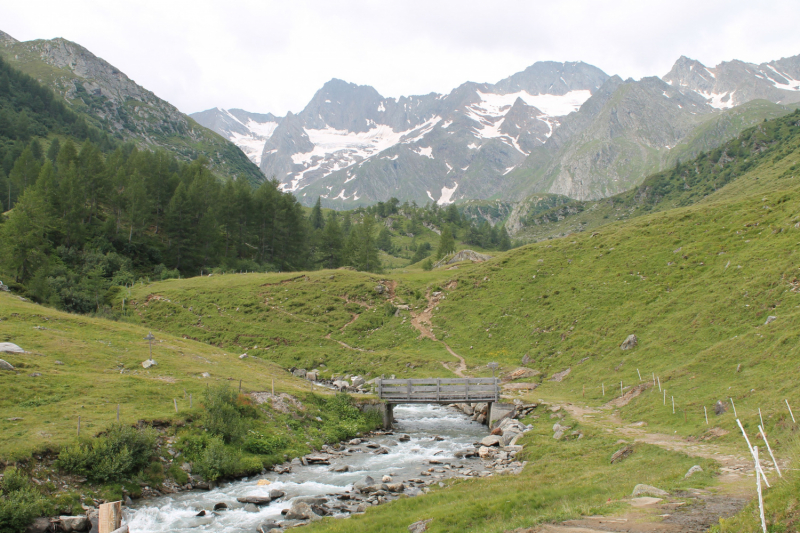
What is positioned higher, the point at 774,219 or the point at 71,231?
the point at 71,231

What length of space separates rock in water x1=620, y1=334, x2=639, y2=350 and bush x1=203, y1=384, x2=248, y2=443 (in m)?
33.4

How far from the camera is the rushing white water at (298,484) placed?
17.6m

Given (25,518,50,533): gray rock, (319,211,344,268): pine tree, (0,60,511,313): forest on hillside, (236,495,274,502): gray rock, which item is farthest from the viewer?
(319,211,344,268): pine tree

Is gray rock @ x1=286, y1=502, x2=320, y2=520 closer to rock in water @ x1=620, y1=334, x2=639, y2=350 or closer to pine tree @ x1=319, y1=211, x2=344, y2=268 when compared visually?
rock in water @ x1=620, y1=334, x2=639, y2=350

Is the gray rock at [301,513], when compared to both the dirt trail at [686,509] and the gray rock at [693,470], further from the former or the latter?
the gray rock at [693,470]

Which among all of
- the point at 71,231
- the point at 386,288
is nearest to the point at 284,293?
the point at 386,288

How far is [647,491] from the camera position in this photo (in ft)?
46.0

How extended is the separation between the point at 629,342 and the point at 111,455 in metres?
40.1

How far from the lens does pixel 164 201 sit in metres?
93.7

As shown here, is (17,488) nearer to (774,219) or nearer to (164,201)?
(774,219)

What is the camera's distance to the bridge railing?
119 feet

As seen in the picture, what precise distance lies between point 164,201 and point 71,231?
21.1 meters

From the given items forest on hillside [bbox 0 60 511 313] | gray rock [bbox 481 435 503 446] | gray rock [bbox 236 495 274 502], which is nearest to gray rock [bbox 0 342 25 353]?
gray rock [bbox 236 495 274 502]

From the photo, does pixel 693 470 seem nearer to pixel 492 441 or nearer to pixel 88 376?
pixel 492 441
